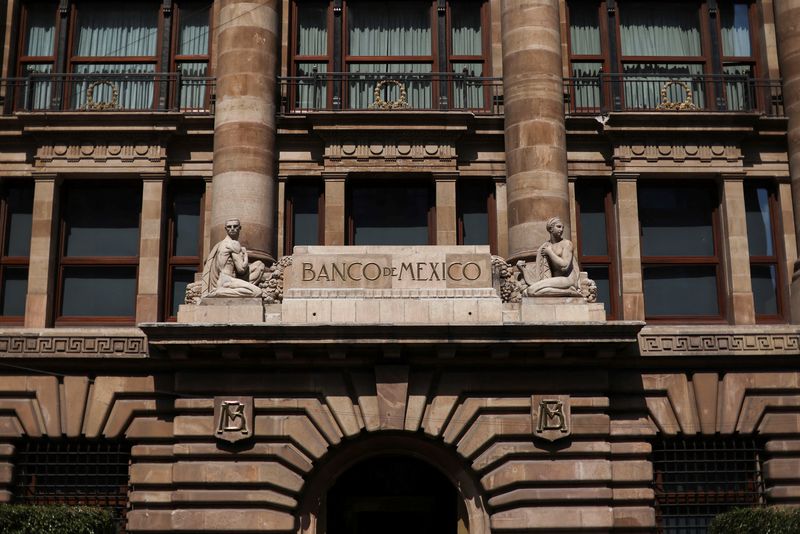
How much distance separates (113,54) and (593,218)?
43.2ft

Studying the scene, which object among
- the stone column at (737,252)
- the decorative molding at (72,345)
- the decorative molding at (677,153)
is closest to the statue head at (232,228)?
the decorative molding at (72,345)

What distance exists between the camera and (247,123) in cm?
2577

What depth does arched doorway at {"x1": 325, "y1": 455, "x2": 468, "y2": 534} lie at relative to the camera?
24.5 meters

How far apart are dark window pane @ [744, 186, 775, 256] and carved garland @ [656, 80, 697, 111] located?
8.45ft

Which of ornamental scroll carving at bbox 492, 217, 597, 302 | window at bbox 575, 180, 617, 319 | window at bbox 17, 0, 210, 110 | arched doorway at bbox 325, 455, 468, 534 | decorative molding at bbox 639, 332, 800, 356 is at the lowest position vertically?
arched doorway at bbox 325, 455, 468, 534

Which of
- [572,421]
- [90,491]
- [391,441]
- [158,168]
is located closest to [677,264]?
[572,421]

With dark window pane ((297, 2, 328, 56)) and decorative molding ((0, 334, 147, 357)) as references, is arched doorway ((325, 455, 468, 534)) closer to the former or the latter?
decorative molding ((0, 334, 147, 357))

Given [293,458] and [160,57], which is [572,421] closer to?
[293,458]

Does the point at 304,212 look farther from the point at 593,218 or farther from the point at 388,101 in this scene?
the point at 593,218

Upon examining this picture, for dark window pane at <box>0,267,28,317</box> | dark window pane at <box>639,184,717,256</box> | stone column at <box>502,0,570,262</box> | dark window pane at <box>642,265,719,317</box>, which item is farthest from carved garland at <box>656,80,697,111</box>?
dark window pane at <box>0,267,28,317</box>

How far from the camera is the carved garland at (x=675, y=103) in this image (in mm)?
27328

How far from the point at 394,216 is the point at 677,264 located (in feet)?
23.2

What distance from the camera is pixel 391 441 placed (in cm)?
2266

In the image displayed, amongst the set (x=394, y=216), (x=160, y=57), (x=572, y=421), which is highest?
(x=160, y=57)
